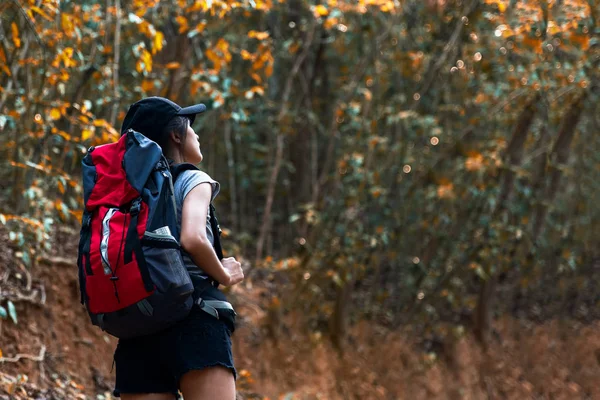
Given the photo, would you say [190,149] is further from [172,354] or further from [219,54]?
[219,54]

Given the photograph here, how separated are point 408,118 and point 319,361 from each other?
3108mm

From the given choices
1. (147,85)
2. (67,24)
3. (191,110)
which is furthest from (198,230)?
(147,85)

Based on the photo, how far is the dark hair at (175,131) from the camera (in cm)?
326

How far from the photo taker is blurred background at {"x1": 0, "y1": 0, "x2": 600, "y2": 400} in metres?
8.03

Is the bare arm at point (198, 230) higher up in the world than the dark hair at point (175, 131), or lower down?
lower down

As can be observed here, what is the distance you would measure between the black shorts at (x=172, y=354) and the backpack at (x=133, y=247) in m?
0.07

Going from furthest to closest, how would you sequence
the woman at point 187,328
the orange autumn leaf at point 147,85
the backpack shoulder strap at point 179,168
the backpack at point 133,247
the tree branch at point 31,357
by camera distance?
the orange autumn leaf at point 147,85
the tree branch at point 31,357
the backpack shoulder strap at point 179,168
the woman at point 187,328
the backpack at point 133,247

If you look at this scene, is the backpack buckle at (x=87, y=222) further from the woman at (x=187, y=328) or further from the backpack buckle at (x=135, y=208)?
the woman at (x=187, y=328)

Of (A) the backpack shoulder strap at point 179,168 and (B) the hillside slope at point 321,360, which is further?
(B) the hillside slope at point 321,360

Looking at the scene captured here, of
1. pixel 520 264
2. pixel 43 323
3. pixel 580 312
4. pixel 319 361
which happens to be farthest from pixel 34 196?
pixel 580 312

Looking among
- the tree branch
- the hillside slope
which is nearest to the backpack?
the hillside slope

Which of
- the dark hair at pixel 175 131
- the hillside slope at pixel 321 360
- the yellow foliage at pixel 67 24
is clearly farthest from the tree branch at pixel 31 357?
the dark hair at pixel 175 131

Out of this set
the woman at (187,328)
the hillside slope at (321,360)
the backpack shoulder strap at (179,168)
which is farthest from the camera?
the hillside slope at (321,360)

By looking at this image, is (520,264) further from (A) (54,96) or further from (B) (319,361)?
(A) (54,96)
